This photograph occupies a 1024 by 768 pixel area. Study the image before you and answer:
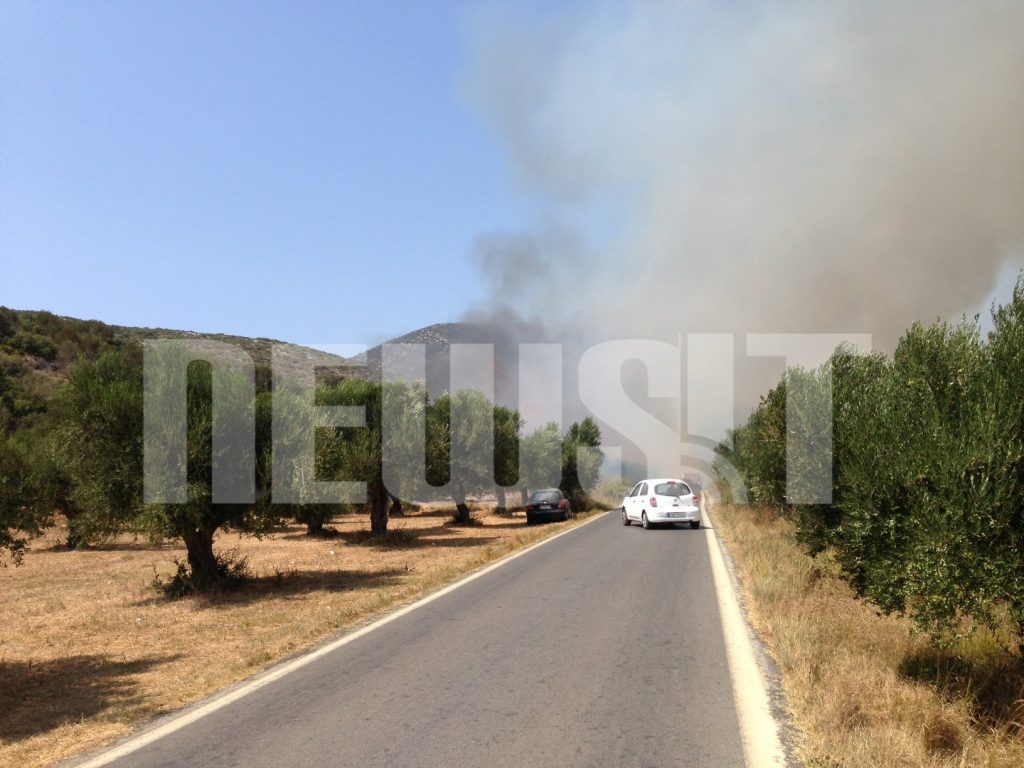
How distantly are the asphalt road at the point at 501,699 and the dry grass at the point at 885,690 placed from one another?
657 mm

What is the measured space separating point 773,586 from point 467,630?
5.24m

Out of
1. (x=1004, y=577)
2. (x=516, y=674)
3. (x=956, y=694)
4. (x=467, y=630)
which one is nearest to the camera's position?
(x=1004, y=577)

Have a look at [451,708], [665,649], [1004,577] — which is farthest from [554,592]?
[1004,577]

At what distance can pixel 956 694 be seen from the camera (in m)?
7.02

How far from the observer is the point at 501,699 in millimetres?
6617

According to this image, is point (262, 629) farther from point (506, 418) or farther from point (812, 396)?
point (506, 418)

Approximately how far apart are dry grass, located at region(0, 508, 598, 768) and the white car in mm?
4755

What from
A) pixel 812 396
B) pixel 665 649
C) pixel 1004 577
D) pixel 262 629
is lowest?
pixel 262 629

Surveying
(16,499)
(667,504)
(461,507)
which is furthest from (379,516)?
(16,499)

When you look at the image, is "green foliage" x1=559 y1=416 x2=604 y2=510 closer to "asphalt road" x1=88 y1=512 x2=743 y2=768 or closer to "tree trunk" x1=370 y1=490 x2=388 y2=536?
"tree trunk" x1=370 y1=490 x2=388 y2=536

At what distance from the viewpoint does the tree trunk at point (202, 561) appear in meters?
15.8

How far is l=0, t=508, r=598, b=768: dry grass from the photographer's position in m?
7.47

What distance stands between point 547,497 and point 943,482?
103 feet

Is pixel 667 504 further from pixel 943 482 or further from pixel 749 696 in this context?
pixel 943 482
